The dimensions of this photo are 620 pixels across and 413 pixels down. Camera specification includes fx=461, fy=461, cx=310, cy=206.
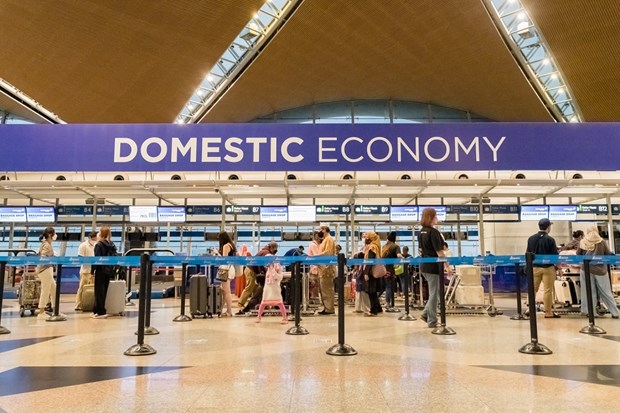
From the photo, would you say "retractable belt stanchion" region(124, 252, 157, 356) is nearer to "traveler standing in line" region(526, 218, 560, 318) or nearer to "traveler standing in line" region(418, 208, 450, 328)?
"traveler standing in line" region(418, 208, 450, 328)

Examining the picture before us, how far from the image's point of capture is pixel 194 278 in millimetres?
8578

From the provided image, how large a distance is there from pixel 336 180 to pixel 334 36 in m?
12.5

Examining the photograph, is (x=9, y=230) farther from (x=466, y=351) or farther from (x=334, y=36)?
(x=466, y=351)

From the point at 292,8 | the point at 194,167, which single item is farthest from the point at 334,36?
the point at 194,167

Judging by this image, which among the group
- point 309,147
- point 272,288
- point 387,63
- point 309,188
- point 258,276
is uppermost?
point 387,63

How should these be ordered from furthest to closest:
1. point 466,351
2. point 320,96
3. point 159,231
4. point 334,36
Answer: point 320,96 → point 334,36 → point 159,231 → point 466,351

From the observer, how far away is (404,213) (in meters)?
13.8

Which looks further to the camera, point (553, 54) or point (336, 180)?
point (553, 54)

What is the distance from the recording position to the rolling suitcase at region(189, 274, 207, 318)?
329 inches

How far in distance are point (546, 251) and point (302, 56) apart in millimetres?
17015

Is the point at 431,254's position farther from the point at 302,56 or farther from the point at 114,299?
the point at 302,56

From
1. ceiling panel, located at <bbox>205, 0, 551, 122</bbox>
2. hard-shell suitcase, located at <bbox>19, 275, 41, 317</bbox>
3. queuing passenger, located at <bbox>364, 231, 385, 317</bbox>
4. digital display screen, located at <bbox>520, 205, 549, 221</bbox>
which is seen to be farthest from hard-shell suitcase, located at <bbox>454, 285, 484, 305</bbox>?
ceiling panel, located at <bbox>205, 0, 551, 122</bbox>

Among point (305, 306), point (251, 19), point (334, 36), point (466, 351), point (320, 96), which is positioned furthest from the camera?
point (320, 96)

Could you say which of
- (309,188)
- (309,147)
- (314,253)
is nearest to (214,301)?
(314,253)
